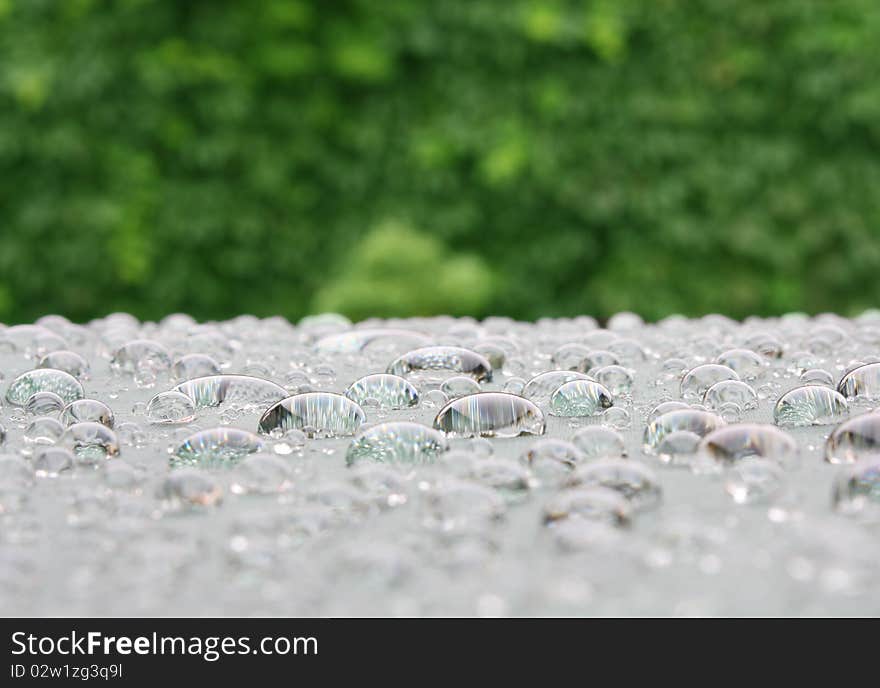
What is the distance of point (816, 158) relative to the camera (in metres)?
5.15

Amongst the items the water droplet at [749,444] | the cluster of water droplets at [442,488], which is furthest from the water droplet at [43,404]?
the water droplet at [749,444]

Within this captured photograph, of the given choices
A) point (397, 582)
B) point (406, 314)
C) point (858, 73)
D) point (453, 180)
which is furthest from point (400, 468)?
A: point (858, 73)

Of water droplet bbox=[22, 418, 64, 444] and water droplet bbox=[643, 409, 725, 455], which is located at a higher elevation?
water droplet bbox=[22, 418, 64, 444]

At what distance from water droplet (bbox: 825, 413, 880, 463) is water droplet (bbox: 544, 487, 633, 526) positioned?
0.55ft

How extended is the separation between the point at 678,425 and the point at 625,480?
0.45 feet

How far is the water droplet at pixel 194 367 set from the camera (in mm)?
873

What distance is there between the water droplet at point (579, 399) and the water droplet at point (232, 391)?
0.73 ft

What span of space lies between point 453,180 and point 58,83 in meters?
2.22

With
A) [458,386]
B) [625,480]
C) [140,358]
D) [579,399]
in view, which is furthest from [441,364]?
[625,480]

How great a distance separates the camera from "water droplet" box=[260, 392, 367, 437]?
65 cm

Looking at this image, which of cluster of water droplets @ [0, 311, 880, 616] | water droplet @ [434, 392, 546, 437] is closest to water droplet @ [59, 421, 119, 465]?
cluster of water droplets @ [0, 311, 880, 616]

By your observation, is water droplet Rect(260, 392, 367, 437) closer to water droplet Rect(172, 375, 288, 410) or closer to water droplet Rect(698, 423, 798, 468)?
water droplet Rect(172, 375, 288, 410)

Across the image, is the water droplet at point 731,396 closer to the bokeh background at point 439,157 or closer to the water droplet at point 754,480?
the water droplet at point 754,480

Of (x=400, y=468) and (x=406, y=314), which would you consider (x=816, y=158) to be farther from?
(x=400, y=468)
